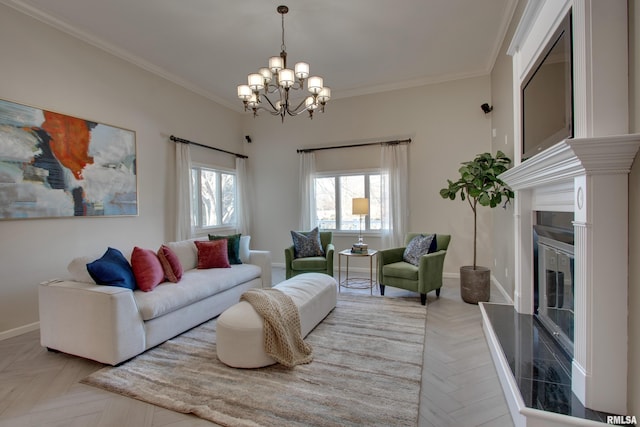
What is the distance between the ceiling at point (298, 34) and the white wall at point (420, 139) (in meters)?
0.41

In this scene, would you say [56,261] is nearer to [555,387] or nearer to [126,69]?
[126,69]

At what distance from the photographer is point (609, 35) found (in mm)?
1453

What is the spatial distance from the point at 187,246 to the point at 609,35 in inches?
160

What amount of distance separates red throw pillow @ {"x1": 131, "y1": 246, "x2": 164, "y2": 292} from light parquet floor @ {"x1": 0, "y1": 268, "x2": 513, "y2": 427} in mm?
696

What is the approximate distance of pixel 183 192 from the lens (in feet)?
15.9

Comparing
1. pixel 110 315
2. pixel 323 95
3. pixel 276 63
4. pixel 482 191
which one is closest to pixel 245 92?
pixel 276 63

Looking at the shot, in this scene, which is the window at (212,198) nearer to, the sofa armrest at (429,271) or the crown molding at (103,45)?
the crown molding at (103,45)

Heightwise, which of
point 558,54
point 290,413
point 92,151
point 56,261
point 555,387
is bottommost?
point 290,413

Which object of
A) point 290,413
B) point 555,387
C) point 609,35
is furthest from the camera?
point 290,413

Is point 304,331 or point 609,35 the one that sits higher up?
point 609,35

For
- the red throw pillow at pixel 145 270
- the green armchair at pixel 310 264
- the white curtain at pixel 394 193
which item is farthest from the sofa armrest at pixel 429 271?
the red throw pillow at pixel 145 270

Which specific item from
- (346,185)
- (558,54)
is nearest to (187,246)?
(346,185)

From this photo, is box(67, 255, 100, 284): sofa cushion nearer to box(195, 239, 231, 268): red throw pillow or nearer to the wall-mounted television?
box(195, 239, 231, 268): red throw pillow

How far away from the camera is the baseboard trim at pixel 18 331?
9.62 ft
